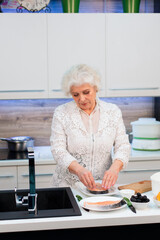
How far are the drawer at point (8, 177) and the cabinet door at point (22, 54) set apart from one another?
2.20 feet

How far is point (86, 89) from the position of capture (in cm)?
224

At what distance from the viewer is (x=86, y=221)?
1562 millimetres

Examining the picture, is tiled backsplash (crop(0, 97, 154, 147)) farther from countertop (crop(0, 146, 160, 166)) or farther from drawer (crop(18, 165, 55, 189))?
drawer (crop(18, 165, 55, 189))

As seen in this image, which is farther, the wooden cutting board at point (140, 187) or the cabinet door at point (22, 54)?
the cabinet door at point (22, 54)

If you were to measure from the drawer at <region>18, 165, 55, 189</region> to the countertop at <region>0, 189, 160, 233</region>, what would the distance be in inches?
56.5

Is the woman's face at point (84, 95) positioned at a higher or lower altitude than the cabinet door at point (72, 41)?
lower

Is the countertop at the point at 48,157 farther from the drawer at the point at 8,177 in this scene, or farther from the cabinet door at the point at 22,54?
the cabinet door at the point at 22,54

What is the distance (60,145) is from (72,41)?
130 centimetres

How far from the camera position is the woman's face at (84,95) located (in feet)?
7.33

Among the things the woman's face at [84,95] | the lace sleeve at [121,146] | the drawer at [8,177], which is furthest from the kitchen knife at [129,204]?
the drawer at [8,177]

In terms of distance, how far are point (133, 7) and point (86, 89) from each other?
1502 mm

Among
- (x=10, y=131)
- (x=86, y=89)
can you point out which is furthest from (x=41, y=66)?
(x=86, y=89)

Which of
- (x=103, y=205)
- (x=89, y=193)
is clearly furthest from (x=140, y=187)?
(x=103, y=205)

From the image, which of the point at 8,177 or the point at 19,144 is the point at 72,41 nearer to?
the point at 19,144
